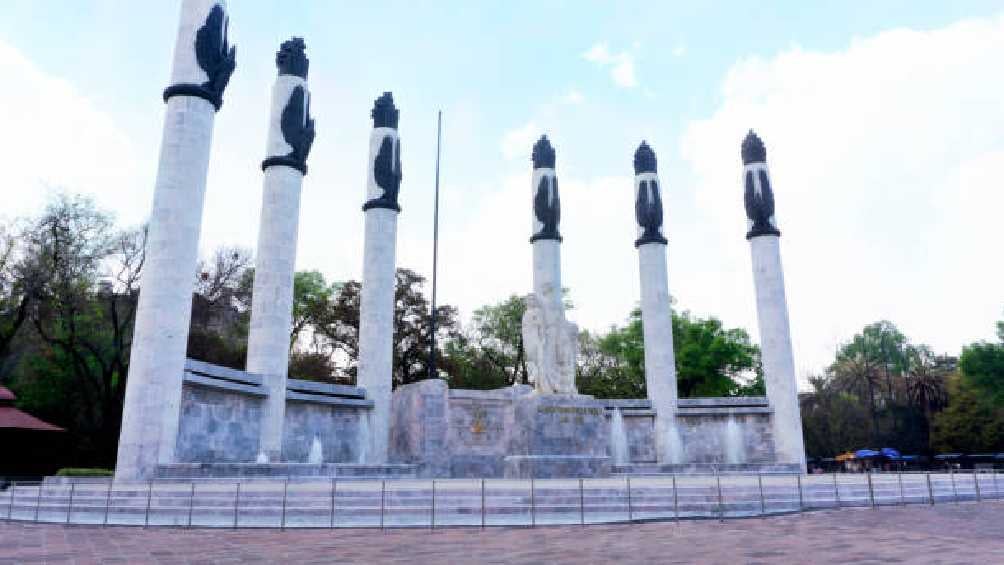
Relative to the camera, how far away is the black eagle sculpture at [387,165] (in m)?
30.5

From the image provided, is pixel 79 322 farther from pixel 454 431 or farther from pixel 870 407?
pixel 870 407

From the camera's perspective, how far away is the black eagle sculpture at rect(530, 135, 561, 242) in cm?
3416

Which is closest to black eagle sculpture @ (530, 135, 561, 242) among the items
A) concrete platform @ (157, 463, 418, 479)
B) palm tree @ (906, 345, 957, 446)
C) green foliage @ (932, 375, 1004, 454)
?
concrete platform @ (157, 463, 418, 479)

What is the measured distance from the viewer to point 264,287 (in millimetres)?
25047

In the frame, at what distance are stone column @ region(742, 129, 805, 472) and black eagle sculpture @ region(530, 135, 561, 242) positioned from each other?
32.0 feet

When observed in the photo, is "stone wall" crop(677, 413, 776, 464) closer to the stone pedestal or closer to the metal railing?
the stone pedestal

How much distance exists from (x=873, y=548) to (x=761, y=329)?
26134mm

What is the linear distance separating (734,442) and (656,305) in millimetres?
7426

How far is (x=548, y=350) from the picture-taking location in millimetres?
19984

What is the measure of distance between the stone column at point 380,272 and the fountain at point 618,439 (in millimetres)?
10657

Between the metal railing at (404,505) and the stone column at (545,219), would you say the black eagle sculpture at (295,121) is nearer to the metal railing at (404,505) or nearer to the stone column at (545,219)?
the stone column at (545,219)

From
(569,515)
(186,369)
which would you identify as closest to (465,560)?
(569,515)

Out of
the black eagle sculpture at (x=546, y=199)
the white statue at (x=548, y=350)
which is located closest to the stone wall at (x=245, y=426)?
the white statue at (x=548, y=350)

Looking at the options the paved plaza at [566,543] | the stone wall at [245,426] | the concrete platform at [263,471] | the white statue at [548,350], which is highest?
the white statue at [548,350]
